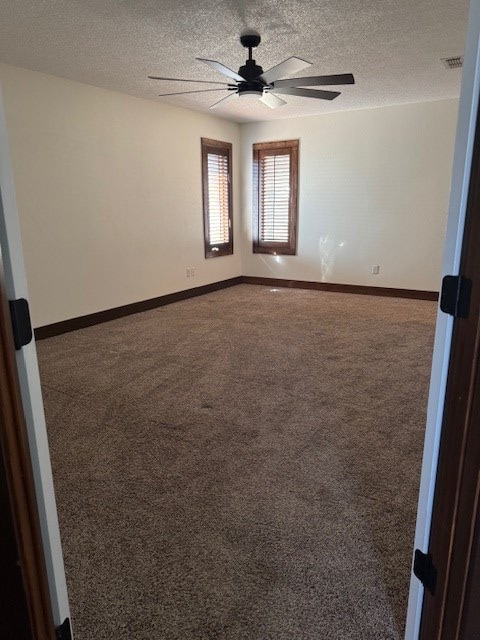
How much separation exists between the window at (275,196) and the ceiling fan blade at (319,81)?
3.18 meters

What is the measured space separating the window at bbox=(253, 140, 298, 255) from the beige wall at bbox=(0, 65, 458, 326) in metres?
0.14

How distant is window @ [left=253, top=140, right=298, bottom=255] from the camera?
6.61 m

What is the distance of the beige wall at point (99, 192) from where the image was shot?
410cm

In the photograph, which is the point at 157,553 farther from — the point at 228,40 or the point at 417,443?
the point at 228,40

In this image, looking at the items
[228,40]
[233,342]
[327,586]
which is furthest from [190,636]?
[228,40]

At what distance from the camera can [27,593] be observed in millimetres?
883

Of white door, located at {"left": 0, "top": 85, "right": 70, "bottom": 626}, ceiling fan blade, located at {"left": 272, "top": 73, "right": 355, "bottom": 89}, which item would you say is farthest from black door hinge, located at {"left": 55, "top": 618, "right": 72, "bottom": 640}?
ceiling fan blade, located at {"left": 272, "top": 73, "right": 355, "bottom": 89}

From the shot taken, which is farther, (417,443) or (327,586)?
(417,443)

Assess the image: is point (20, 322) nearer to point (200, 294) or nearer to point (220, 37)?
point (220, 37)

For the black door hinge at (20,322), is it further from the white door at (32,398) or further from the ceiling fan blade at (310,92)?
the ceiling fan blade at (310,92)

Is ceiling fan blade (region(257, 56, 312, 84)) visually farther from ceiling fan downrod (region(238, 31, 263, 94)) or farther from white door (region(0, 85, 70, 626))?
white door (region(0, 85, 70, 626))

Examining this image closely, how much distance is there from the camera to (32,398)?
0.96 m

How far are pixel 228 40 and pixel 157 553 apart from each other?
3.54 metres

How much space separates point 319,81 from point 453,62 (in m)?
1.53
